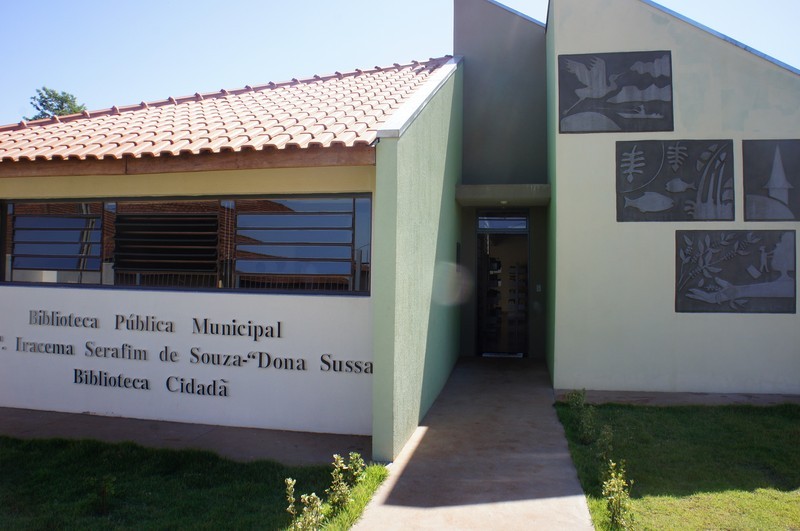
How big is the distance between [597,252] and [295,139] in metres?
4.76

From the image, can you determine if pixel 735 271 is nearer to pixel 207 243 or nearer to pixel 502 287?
pixel 502 287

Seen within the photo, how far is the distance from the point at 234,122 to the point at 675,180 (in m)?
6.06

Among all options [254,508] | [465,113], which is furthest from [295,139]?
[465,113]

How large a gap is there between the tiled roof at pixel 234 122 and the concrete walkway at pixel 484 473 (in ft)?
10.3

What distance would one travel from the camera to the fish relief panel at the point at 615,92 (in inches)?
334

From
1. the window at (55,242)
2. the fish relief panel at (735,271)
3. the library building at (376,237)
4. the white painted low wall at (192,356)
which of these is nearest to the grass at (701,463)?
the library building at (376,237)

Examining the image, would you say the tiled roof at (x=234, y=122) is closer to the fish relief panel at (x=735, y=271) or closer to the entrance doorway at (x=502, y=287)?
the entrance doorway at (x=502, y=287)

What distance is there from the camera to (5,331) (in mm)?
7574

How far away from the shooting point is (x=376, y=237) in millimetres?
5465

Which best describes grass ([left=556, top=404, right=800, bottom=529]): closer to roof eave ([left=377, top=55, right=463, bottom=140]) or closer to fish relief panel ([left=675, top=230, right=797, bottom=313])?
fish relief panel ([left=675, top=230, right=797, bottom=313])

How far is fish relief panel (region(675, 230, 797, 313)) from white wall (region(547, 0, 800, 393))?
105 mm

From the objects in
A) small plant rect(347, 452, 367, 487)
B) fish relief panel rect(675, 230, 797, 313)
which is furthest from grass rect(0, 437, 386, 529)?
fish relief panel rect(675, 230, 797, 313)

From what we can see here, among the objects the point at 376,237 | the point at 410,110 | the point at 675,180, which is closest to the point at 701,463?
the point at 376,237

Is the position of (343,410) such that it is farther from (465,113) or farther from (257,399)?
(465,113)
